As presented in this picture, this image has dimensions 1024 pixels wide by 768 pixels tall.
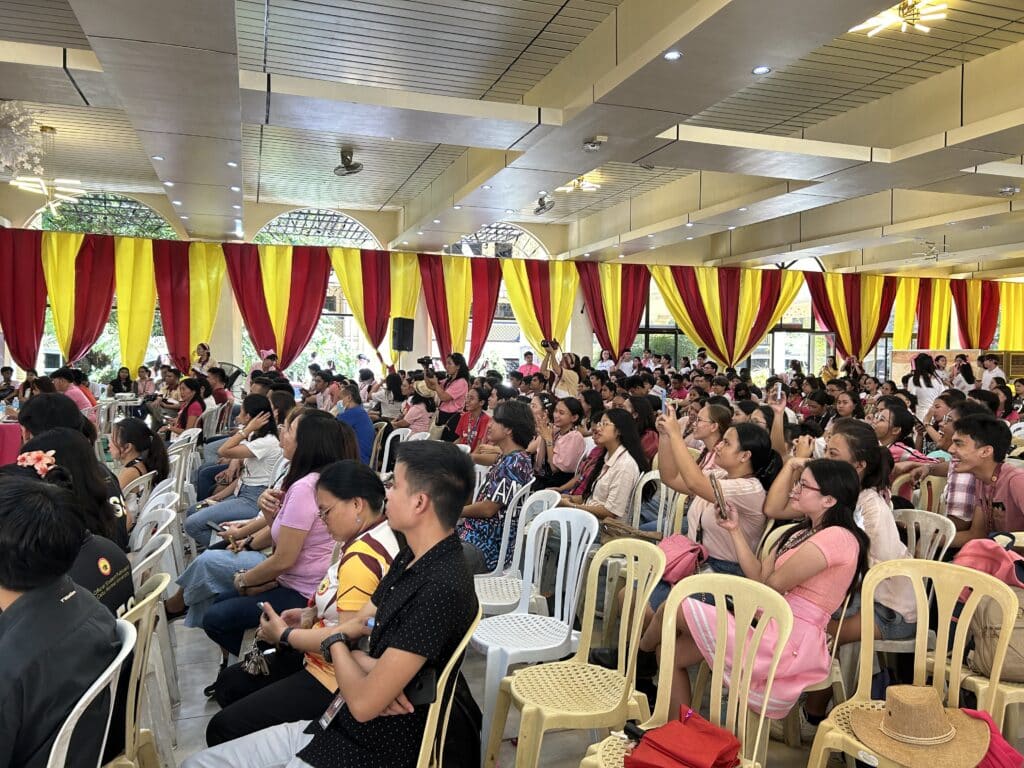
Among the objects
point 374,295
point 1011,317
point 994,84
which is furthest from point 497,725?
point 1011,317

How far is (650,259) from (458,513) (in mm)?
12715

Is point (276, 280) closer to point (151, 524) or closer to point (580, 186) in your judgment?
point (580, 186)

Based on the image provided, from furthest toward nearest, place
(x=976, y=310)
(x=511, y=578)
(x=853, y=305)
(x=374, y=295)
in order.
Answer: (x=976, y=310)
(x=853, y=305)
(x=374, y=295)
(x=511, y=578)

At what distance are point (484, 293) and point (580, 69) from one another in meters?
7.26

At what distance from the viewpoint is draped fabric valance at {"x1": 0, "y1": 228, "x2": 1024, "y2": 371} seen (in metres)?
11.0

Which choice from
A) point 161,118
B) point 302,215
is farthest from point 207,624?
point 302,215

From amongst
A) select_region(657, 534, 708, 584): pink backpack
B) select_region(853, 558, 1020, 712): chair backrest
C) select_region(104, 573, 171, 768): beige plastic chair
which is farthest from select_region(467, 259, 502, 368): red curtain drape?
select_region(104, 573, 171, 768): beige plastic chair

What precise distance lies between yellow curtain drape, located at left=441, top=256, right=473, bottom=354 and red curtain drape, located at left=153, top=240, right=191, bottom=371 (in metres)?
3.87

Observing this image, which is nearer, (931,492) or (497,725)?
(497,725)

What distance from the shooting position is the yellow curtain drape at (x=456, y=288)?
12.8 metres

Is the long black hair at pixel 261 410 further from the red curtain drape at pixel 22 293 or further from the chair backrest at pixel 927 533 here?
the red curtain drape at pixel 22 293

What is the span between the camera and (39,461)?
8.31ft

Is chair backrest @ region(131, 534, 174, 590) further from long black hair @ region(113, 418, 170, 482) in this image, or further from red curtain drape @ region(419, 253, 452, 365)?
red curtain drape @ region(419, 253, 452, 365)

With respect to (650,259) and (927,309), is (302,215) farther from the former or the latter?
(927,309)
